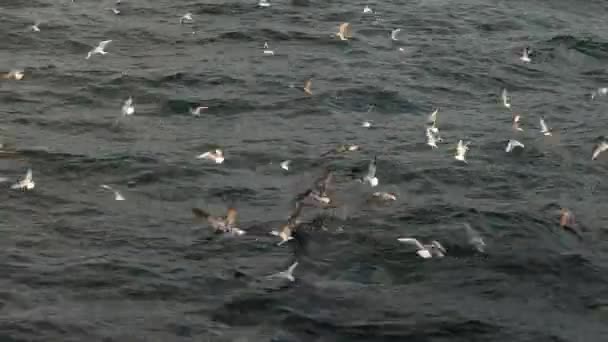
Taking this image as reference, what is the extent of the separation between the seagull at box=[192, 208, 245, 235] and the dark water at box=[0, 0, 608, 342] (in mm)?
244

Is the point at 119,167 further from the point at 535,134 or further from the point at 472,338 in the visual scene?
the point at 535,134

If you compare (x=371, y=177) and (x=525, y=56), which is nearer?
(x=371, y=177)

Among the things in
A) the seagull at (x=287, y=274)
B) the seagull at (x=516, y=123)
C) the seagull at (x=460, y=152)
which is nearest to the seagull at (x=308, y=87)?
the seagull at (x=460, y=152)

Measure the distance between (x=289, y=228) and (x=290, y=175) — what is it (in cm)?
226

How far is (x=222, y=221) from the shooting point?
1357 centimetres

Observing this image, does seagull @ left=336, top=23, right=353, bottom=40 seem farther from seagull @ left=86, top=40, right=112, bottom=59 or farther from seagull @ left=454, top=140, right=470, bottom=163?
seagull @ left=454, top=140, right=470, bottom=163

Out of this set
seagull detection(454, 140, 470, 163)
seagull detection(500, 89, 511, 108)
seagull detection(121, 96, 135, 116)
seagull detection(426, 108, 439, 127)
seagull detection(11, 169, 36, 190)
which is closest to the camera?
seagull detection(11, 169, 36, 190)

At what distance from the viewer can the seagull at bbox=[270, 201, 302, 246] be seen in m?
13.2

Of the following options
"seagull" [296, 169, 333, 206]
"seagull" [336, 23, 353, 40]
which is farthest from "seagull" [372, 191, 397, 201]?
"seagull" [336, 23, 353, 40]

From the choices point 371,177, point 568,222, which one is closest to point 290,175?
point 371,177

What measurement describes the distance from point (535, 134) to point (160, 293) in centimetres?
980

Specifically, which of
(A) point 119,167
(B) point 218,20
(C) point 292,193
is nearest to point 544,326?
(C) point 292,193

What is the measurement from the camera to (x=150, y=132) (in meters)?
16.8

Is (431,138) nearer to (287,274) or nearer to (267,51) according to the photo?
(287,274)
